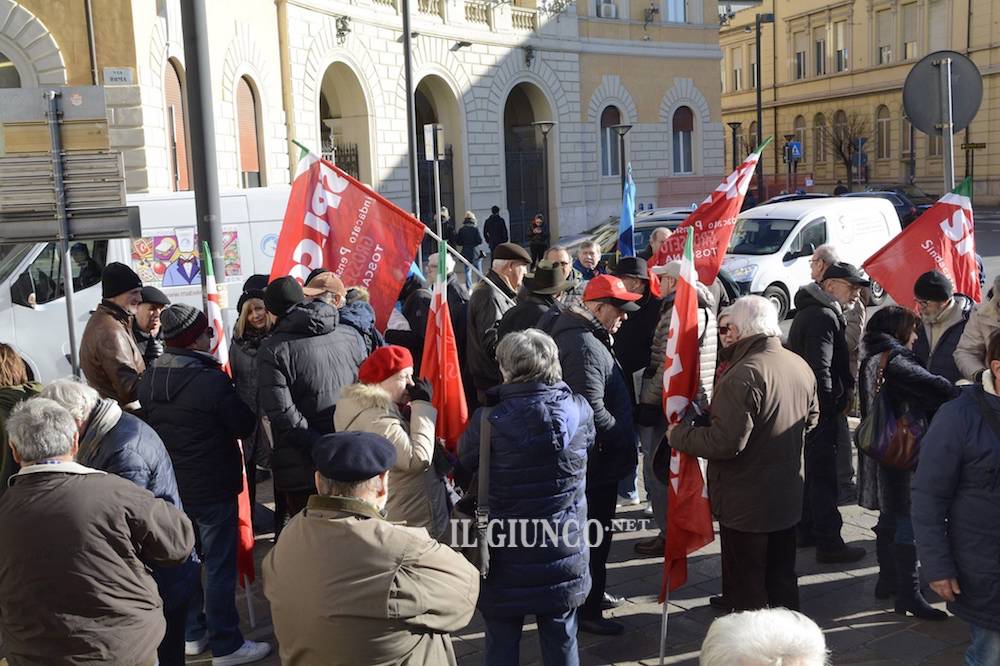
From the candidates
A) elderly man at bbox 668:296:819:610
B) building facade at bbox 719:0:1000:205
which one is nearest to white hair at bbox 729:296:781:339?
elderly man at bbox 668:296:819:610

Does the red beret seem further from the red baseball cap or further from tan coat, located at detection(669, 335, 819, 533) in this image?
tan coat, located at detection(669, 335, 819, 533)

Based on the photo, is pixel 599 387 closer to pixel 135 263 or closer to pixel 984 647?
pixel 984 647

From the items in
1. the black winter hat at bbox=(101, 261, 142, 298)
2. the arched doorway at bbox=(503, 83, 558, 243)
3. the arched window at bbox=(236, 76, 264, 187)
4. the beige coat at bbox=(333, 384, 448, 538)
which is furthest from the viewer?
the arched doorway at bbox=(503, 83, 558, 243)

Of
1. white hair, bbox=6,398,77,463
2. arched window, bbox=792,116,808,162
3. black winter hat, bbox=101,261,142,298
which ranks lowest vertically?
white hair, bbox=6,398,77,463

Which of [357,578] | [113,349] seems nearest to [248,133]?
[113,349]

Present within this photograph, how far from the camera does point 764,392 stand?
185 inches

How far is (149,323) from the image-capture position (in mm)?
6492

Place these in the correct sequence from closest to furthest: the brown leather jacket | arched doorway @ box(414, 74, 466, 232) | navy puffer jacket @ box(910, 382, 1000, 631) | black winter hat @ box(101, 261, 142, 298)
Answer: navy puffer jacket @ box(910, 382, 1000, 631)
the brown leather jacket
black winter hat @ box(101, 261, 142, 298)
arched doorway @ box(414, 74, 466, 232)

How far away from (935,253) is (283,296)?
14.5 ft

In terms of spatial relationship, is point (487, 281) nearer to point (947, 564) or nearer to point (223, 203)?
point (947, 564)

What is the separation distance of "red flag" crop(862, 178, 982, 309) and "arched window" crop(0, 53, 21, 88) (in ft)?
46.1

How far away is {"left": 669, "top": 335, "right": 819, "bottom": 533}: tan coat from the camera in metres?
4.70

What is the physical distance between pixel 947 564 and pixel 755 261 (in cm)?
1230

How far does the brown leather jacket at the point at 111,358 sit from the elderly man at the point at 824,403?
12.5 ft
